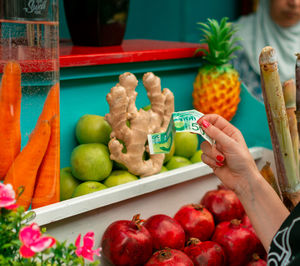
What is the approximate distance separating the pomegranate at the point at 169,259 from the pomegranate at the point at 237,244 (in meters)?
0.20

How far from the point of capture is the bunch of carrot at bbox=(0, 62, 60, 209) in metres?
0.95

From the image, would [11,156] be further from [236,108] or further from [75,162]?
[236,108]

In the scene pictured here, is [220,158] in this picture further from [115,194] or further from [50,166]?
[50,166]

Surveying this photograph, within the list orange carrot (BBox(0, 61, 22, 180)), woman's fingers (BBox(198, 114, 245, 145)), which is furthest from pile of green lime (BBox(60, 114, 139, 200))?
woman's fingers (BBox(198, 114, 245, 145))

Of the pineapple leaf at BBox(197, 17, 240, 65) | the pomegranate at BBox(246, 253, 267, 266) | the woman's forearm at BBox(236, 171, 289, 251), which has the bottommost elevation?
the pomegranate at BBox(246, 253, 267, 266)

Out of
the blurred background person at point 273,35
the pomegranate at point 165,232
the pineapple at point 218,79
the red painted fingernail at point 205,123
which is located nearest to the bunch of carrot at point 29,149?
the pomegranate at point 165,232

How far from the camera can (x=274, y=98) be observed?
A: 0.98m

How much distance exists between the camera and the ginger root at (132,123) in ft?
3.94

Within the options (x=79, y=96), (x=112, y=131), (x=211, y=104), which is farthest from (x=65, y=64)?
(x=211, y=104)

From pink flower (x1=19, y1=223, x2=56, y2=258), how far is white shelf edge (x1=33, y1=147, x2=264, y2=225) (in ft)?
1.27

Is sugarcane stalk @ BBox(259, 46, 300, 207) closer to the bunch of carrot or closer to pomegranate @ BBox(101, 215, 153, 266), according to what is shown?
pomegranate @ BBox(101, 215, 153, 266)

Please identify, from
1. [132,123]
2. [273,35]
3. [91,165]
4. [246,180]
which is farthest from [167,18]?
[246,180]

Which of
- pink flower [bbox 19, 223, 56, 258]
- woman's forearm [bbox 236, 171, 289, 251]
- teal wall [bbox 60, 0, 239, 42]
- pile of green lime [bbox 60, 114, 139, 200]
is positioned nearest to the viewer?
pink flower [bbox 19, 223, 56, 258]

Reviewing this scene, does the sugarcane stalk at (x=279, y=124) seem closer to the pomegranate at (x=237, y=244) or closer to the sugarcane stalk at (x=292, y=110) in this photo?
the sugarcane stalk at (x=292, y=110)
